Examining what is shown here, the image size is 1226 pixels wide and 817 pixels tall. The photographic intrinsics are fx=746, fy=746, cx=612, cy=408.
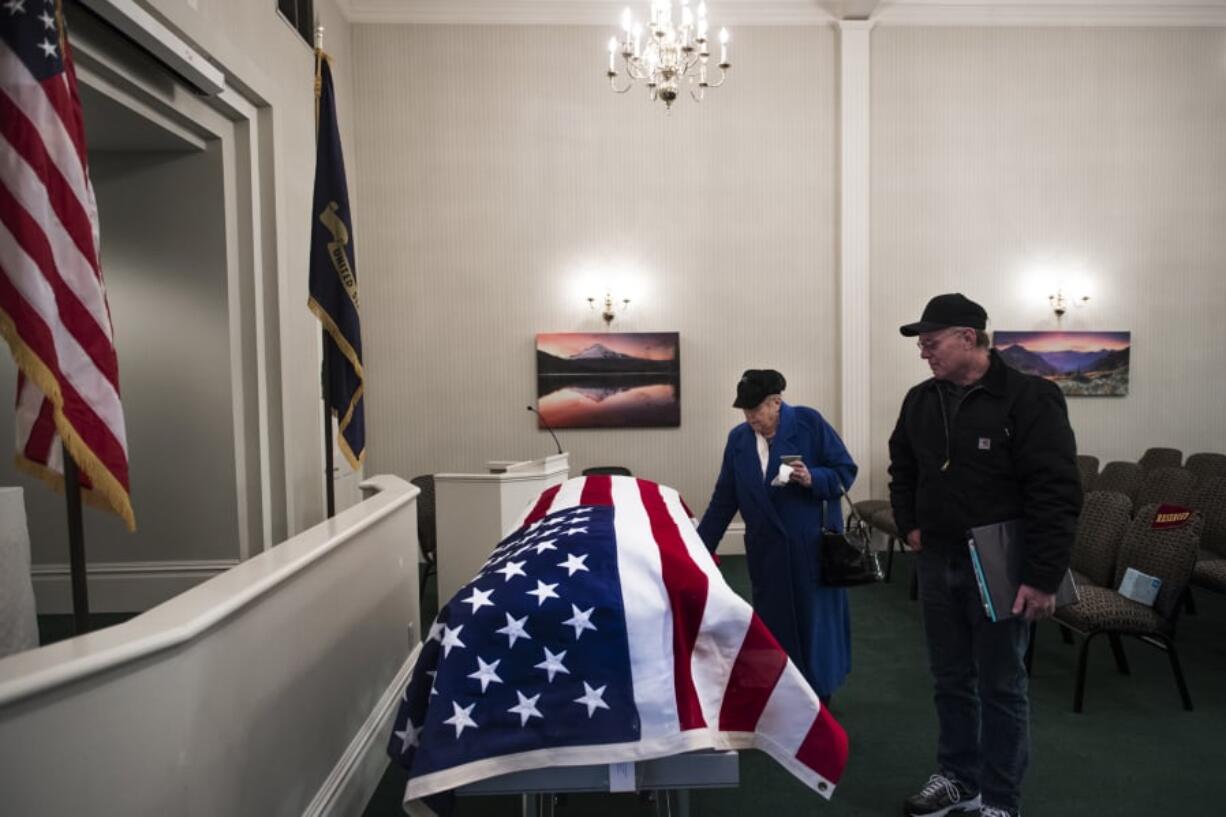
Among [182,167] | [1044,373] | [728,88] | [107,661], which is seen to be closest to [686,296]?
[728,88]

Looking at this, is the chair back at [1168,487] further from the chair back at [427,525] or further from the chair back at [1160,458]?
the chair back at [427,525]

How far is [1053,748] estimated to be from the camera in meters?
3.28

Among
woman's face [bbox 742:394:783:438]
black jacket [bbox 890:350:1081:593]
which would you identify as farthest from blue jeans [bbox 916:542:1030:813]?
woman's face [bbox 742:394:783:438]

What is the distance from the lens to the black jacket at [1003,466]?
230 centimetres

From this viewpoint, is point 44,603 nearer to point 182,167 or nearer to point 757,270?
A: point 182,167

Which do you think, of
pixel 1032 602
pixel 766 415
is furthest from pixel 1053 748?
pixel 766 415

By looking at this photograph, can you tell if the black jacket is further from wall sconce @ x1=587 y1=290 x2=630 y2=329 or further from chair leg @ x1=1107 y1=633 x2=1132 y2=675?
wall sconce @ x1=587 y1=290 x2=630 y2=329

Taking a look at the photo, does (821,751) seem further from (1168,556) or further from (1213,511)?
(1213,511)

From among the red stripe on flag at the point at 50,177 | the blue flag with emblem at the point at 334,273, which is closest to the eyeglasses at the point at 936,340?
the red stripe on flag at the point at 50,177

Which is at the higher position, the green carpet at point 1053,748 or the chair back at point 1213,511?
the chair back at point 1213,511

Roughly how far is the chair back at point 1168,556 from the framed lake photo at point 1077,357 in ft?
13.1

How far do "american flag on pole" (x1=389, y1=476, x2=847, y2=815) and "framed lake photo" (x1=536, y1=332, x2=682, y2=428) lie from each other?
547 centimetres

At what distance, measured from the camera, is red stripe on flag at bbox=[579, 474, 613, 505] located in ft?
8.36

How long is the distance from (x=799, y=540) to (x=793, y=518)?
0.10 metres
